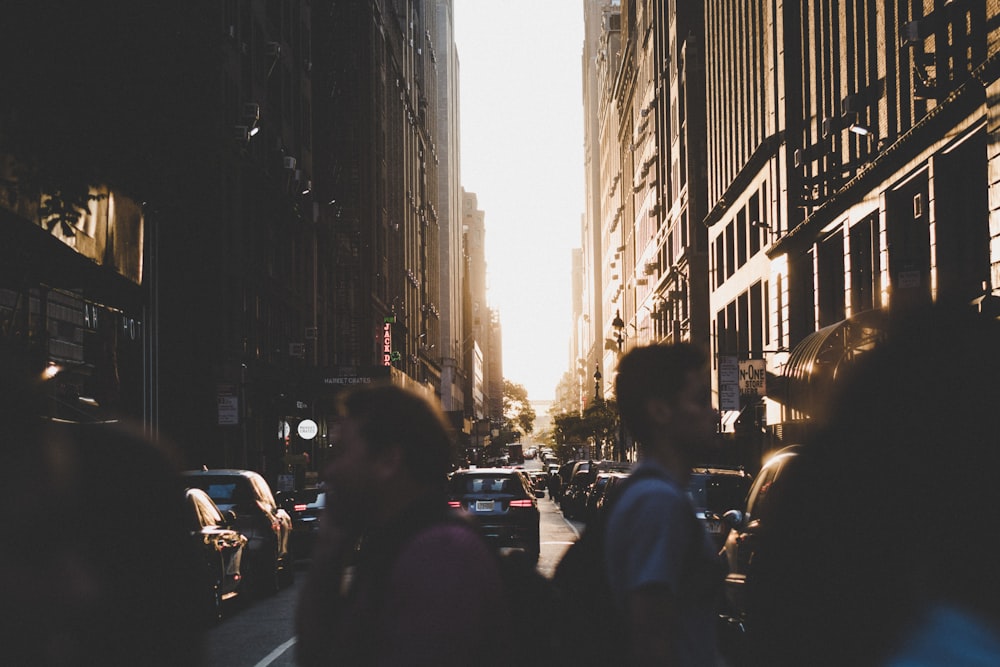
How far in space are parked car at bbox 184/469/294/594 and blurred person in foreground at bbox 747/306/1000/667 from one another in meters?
14.4

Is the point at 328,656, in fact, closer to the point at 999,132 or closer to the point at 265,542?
the point at 265,542

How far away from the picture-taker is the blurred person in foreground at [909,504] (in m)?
2.35

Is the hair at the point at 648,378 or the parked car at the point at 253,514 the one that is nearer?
the hair at the point at 648,378

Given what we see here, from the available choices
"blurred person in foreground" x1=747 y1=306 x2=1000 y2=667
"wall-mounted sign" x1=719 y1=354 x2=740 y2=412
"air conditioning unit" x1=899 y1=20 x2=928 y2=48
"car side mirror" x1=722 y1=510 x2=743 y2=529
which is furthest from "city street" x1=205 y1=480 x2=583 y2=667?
"wall-mounted sign" x1=719 y1=354 x2=740 y2=412

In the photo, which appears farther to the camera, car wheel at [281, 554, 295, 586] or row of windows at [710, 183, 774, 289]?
row of windows at [710, 183, 774, 289]

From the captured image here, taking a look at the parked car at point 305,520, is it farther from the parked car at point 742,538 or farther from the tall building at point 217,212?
the parked car at point 742,538

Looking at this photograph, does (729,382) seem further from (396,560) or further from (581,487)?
(396,560)

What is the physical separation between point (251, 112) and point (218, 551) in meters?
31.5

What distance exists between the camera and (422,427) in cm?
340

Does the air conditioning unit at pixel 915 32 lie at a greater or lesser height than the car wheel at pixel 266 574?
greater

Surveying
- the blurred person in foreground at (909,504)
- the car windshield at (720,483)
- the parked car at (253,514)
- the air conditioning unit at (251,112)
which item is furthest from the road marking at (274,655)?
the air conditioning unit at (251,112)

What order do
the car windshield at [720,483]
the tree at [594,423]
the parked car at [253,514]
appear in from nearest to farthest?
the parked car at [253,514], the car windshield at [720,483], the tree at [594,423]

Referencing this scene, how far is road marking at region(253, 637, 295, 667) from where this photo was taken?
11891 millimetres

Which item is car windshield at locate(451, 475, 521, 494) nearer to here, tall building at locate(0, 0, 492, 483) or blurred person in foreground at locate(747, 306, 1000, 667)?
tall building at locate(0, 0, 492, 483)
